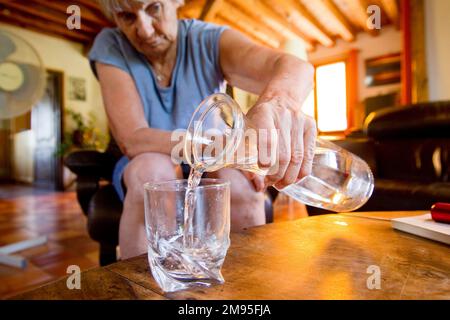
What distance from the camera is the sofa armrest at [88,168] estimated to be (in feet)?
3.37

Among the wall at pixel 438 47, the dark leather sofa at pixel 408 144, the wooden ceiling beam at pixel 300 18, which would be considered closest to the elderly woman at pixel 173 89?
the dark leather sofa at pixel 408 144

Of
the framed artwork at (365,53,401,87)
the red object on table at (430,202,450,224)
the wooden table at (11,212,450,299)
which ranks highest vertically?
the framed artwork at (365,53,401,87)

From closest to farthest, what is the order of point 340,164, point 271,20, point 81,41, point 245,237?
point 245,237
point 340,164
point 271,20
point 81,41

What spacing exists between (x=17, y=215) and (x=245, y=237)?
2.87 meters

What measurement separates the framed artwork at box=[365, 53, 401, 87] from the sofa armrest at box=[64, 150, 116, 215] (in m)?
4.30

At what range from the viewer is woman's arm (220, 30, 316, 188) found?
0.40 metres

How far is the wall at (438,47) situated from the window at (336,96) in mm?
2199

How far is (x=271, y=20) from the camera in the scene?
395 centimetres

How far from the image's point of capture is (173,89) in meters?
0.87

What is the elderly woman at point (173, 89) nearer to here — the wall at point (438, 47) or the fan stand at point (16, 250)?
the fan stand at point (16, 250)

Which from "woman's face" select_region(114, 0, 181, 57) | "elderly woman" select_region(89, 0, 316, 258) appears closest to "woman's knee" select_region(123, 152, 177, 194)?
"elderly woman" select_region(89, 0, 316, 258)

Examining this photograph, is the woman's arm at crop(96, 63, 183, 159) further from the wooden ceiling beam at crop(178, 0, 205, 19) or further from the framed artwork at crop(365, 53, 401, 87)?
the framed artwork at crop(365, 53, 401, 87)
